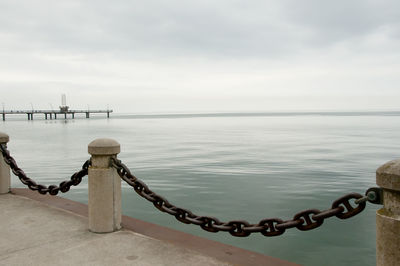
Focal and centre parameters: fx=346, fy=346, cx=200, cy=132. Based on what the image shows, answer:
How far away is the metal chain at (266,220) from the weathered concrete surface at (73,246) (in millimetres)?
367

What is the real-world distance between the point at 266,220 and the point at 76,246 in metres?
2.27

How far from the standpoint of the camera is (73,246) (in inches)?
159

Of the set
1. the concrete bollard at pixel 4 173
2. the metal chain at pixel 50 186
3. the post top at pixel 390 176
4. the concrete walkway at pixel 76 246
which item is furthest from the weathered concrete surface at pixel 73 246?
the post top at pixel 390 176

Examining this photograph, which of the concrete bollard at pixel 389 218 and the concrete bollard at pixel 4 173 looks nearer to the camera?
the concrete bollard at pixel 389 218

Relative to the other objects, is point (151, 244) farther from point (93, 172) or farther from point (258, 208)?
point (258, 208)

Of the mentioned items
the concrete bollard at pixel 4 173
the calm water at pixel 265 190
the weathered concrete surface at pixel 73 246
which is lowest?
the calm water at pixel 265 190

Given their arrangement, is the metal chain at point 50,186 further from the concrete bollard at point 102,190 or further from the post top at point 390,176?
the post top at point 390,176

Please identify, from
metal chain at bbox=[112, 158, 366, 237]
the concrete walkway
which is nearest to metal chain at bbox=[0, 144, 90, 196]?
the concrete walkway

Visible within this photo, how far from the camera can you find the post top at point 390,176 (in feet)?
7.60

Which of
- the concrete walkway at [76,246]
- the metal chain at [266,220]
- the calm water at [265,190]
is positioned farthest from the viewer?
the calm water at [265,190]

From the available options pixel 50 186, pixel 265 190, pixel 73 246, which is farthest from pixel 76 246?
pixel 265 190

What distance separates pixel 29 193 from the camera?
6.62 m

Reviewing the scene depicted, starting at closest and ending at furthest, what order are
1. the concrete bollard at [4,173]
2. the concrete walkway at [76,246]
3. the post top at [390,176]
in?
the post top at [390,176] → the concrete walkway at [76,246] → the concrete bollard at [4,173]

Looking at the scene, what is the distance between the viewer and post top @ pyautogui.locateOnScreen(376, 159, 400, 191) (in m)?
2.32
